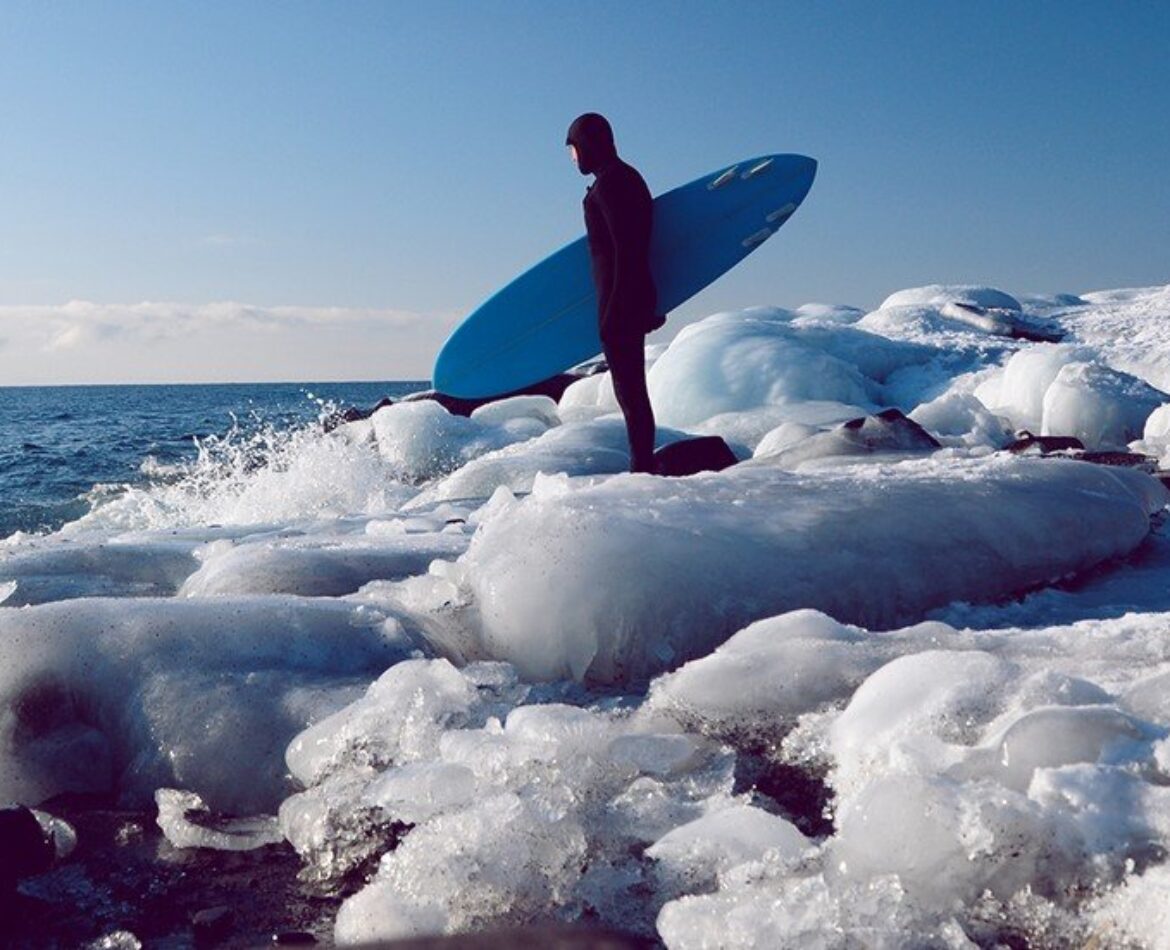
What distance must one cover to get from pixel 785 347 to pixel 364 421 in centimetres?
336

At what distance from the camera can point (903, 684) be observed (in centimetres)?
158

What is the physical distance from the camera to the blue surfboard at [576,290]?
604 centimetres

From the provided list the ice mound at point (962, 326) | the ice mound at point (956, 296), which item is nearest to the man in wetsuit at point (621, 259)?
the ice mound at point (962, 326)

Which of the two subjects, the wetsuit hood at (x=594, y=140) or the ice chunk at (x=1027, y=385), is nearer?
the wetsuit hood at (x=594, y=140)

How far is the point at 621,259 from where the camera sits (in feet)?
14.6

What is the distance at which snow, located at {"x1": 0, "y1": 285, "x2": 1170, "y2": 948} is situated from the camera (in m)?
1.19

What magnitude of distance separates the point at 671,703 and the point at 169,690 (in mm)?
851

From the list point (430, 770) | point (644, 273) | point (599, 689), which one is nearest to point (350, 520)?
point (644, 273)

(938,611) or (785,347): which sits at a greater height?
(785,347)

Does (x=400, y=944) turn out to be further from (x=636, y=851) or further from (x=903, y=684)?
(x=903, y=684)

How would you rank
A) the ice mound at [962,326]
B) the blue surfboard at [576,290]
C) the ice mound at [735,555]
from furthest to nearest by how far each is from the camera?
the ice mound at [962,326]
the blue surfboard at [576,290]
the ice mound at [735,555]

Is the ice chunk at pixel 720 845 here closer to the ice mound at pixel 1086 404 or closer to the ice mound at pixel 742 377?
the ice mound at pixel 1086 404

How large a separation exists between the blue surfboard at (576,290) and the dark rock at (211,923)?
4739 mm

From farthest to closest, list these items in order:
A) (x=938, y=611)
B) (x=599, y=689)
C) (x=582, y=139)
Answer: (x=582, y=139), (x=938, y=611), (x=599, y=689)
